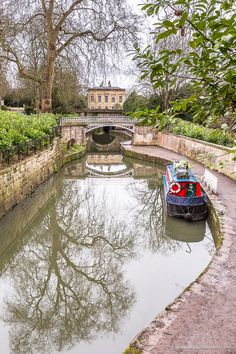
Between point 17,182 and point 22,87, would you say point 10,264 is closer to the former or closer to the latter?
point 17,182

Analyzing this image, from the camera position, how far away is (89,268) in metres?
7.22

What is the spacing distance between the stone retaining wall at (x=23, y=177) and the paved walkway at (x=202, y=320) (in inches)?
238

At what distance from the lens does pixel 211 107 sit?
186 cm

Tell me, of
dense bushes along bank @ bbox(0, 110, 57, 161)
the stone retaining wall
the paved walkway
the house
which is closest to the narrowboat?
the paved walkway

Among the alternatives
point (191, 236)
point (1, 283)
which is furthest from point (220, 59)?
point (191, 236)

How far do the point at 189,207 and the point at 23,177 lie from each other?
557cm

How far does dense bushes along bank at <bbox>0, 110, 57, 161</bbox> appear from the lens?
385 inches

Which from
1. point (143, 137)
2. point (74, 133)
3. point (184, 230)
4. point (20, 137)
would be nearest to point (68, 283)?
point (184, 230)

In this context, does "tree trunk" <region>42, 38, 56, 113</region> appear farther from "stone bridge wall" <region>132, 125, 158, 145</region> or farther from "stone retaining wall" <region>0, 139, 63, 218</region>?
"stone bridge wall" <region>132, 125, 158, 145</region>

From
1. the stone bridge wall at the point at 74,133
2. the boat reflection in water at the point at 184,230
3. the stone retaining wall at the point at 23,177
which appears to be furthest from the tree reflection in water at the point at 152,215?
the stone bridge wall at the point at 74,133

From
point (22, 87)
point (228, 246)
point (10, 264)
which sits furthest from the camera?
point (22, 87)

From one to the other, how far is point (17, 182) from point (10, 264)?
148 inches

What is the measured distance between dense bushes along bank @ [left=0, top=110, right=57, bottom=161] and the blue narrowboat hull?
502 cm

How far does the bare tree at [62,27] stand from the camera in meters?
14.1
